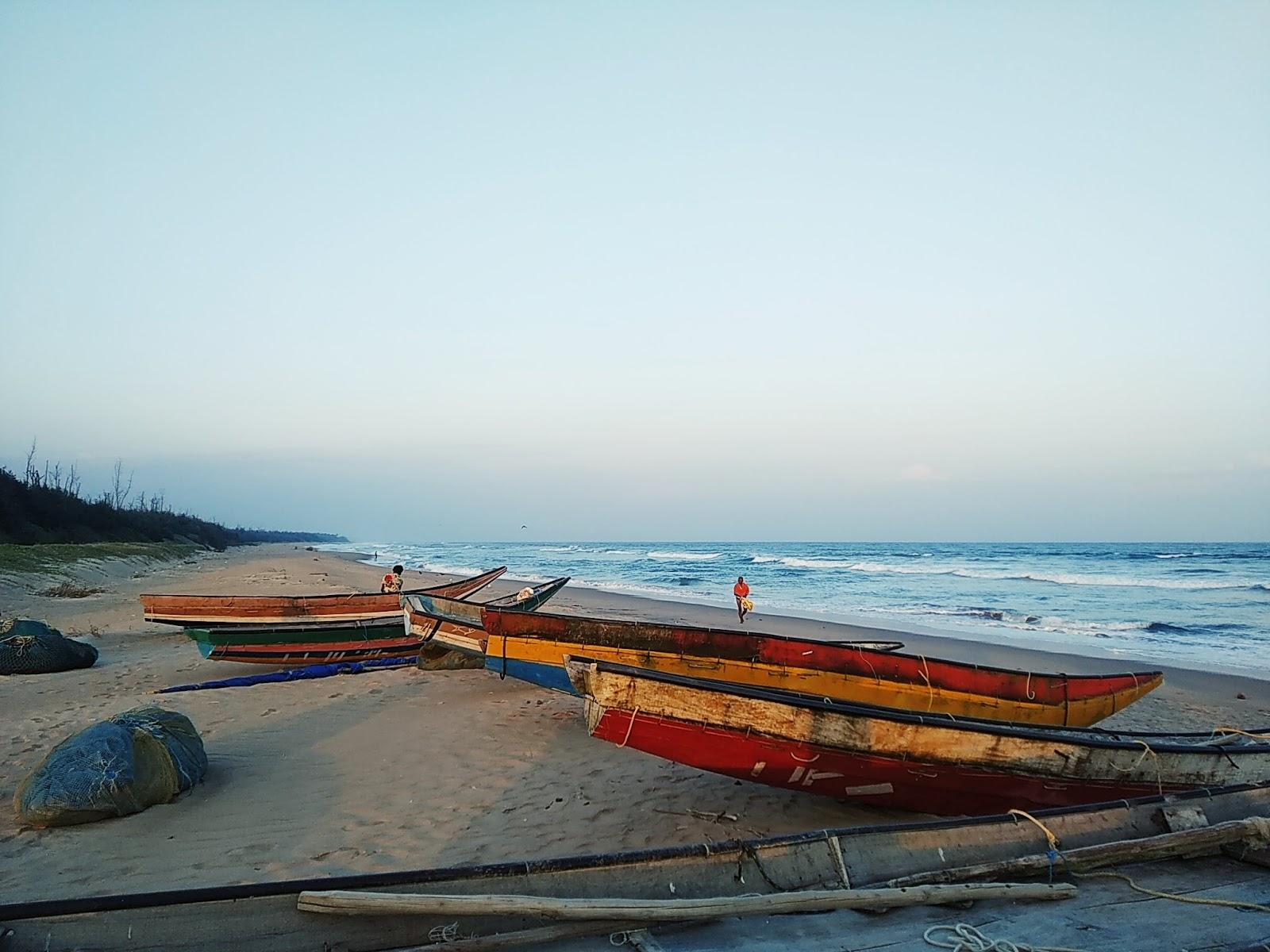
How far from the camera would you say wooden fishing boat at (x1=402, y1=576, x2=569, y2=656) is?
344 inches

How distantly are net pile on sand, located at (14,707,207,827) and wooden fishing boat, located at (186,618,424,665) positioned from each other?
4864 mm

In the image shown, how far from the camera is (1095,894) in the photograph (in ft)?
11.2

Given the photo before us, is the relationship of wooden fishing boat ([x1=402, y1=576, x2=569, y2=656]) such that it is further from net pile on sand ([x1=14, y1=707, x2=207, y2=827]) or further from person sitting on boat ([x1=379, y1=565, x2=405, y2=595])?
net pile on sand ([x1=14, y1=707, x2=207, y2=827])

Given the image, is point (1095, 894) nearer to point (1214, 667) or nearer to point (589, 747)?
point (589, 747)

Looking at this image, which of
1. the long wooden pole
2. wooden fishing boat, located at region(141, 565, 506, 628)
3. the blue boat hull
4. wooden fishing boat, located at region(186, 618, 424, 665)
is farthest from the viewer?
wooden fishing boat, located at region(141, 565, 506, 628)

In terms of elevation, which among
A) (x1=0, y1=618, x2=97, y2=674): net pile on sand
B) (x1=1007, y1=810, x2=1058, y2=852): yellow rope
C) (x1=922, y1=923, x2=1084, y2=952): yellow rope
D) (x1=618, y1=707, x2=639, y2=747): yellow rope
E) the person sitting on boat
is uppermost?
the person sitting on boat

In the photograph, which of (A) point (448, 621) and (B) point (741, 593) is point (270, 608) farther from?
(B) point (741, 593)

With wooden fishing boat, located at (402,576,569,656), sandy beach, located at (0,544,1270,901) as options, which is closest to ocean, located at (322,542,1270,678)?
sandy beach, located at (0,544,1270,901)

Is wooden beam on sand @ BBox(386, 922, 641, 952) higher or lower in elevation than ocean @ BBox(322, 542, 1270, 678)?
higher

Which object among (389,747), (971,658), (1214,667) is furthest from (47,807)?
(1214,667)

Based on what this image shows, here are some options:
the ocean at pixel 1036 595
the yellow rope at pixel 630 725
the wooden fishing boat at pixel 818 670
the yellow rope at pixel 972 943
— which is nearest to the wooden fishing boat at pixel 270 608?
the wooden fishing boat at pixel 818 670

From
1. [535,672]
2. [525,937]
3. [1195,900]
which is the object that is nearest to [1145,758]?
[1195,900]

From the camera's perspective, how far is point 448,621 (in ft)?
30.0

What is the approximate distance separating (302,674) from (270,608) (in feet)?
4.72
